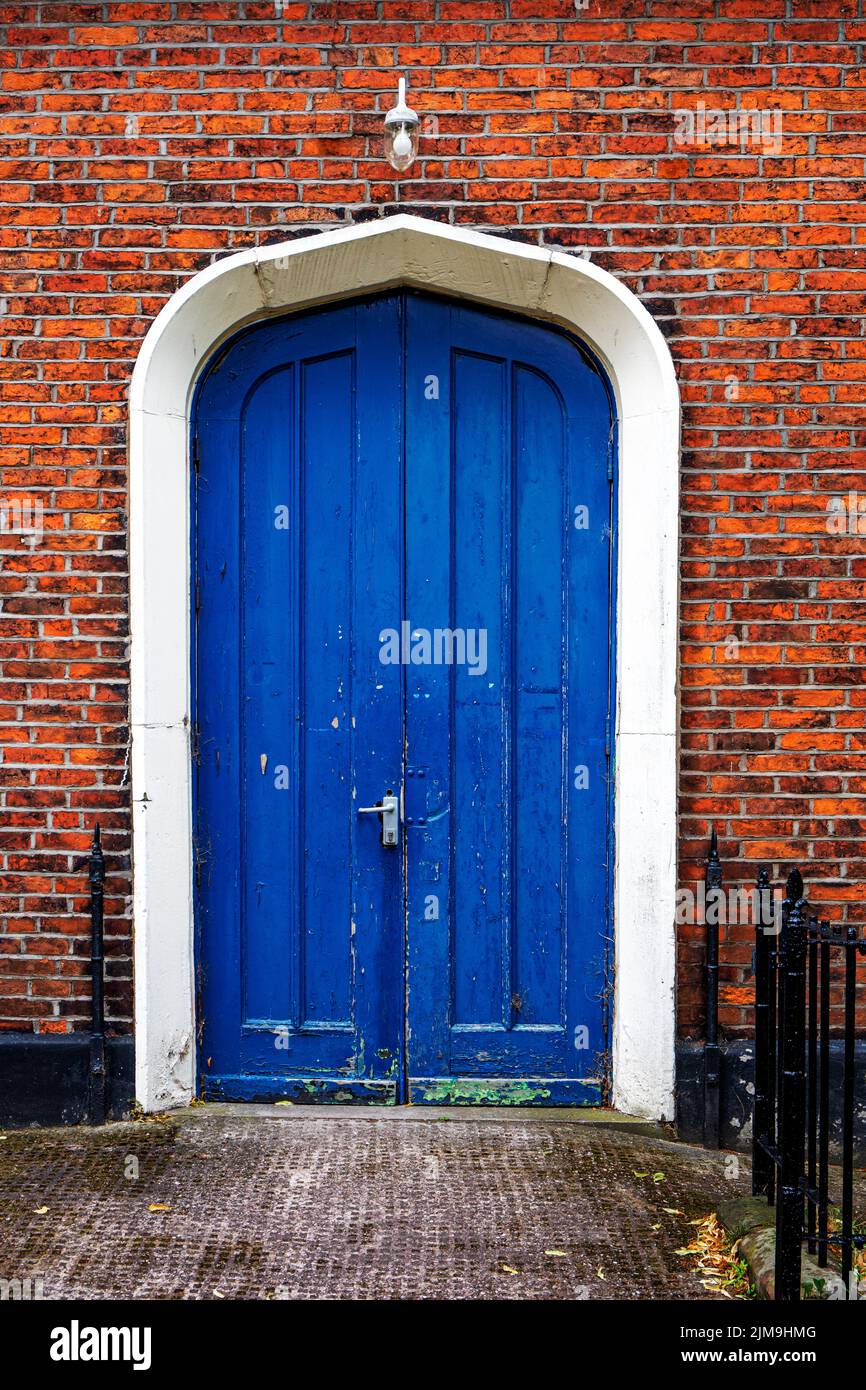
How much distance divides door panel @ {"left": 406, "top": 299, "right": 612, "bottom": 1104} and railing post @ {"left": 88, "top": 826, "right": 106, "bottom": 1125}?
1.13 metres

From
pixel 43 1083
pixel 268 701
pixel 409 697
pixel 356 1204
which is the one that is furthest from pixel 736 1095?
pixel 43 1083

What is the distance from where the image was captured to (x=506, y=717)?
4172mm

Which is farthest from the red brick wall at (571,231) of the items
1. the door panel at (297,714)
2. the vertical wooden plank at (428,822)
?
the vertical wooden plank at (428,822)

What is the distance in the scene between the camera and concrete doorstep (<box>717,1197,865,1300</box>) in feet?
9.48

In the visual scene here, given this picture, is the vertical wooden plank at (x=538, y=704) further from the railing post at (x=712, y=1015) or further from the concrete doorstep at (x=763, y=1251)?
the concrete doorstep at (x=763, y=1251)

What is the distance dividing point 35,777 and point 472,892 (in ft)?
5.52

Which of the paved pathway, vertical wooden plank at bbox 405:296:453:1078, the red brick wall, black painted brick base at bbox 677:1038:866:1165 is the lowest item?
the paved pathway

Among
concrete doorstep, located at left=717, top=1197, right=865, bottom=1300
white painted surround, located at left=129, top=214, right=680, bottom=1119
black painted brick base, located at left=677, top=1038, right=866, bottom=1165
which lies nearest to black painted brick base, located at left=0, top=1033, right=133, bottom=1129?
white painted surround, located at left=129, top=214, right=680, bottom=1119

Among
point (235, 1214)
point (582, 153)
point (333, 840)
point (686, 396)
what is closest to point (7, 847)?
point (333, 840)

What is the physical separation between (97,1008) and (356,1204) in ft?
3.91

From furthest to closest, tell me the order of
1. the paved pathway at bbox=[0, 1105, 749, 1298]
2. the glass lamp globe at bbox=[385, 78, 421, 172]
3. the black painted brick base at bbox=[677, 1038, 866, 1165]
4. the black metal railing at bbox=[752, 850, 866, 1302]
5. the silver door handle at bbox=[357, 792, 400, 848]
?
the silver door handle at bbox=[357, 792, 400, 848]
the black painted brick base at bbox=[677, 1038, 866, 1165]
the glass lamp globe at bbox=[385, 78, 421, 172]
the paved pathway at bbox=[0, 1105, 749, 1298]
the black metal railing at bbox=[752, 850, 866, 1302]

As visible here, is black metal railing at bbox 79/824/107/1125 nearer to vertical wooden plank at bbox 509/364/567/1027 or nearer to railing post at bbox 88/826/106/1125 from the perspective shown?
railing post at bbox 88/826/106/1125

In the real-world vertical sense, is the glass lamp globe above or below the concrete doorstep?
above

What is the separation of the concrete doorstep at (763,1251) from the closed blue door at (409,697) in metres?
0.86
